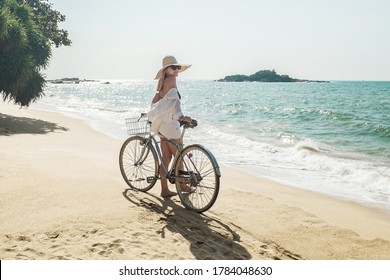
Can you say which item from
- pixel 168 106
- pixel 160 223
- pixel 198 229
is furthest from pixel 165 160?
pixel 198 229

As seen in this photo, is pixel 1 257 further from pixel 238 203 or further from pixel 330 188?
pixel 330 188

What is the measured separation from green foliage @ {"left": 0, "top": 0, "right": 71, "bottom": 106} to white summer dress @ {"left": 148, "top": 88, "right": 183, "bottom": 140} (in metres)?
11.6

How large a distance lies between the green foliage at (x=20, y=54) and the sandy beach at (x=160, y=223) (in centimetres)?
944

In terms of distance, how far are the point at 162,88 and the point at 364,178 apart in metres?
5.61

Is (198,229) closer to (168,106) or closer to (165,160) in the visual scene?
(165,160)

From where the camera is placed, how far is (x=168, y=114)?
5.27m

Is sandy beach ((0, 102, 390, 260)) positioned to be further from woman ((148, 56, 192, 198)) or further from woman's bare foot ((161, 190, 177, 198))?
woman ((148, 56, 192, 198))

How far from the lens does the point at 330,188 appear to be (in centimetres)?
752

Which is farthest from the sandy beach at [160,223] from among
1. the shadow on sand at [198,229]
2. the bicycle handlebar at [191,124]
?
the bicycle handlebar at [191,124]

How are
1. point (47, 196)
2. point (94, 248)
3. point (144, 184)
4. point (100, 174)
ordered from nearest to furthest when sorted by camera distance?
point (94, 248) → point (47, 196) → point (144, 184) → point (100, 174)

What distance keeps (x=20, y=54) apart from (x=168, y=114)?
→ 1254 cm

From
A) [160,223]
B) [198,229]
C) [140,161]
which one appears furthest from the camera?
[140,161]

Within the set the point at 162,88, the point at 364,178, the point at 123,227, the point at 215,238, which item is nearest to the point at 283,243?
the point at 215,238

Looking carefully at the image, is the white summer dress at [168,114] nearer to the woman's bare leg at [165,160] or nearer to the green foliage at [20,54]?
the woman's bare leg at [165,160]
